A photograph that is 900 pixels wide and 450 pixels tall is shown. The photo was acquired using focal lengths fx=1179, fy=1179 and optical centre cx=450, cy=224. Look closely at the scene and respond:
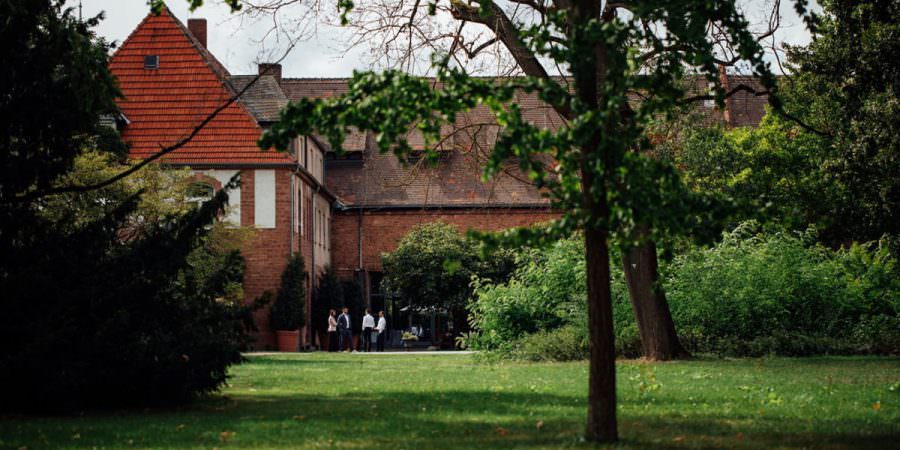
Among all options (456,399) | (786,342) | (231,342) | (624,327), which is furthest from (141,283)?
(786,342)

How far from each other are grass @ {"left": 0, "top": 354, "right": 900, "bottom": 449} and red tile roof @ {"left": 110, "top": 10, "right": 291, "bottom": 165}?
2680 centimetres

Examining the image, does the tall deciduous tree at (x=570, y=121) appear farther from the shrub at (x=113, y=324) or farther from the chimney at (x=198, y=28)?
the chimney at (x=198, y=28)

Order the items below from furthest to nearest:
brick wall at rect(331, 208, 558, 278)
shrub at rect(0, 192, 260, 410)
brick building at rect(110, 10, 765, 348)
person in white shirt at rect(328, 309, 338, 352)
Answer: brick wall at rect(331, 208, 558, 278) → brick building at rect(110, 10, 765, 348) → person in white shirt at rect(328, 309, 338, 352) → shrub at rect(0, 192, 260, 410)

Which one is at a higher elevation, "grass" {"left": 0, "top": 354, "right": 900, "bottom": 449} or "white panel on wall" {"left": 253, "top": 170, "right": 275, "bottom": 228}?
"white panel on wall" {"left": 253, "top": 170, "right": 275, "bottom": 228}

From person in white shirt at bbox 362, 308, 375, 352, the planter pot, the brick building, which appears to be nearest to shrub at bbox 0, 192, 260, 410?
the brick building

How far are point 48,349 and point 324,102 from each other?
554cm

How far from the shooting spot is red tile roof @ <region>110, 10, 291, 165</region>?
Answer: 44.3 meters

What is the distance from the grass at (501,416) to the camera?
9.68 meters

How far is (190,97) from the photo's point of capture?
1777 inches

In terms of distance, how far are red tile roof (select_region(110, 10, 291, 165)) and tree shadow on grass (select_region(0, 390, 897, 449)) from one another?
31.4 metres

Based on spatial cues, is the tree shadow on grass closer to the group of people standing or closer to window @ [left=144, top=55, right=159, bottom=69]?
the group of people standing

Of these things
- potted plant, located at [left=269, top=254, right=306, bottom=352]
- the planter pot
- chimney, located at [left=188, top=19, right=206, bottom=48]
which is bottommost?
the planter pot

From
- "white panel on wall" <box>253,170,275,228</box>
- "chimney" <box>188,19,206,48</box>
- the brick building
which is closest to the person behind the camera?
the brick building

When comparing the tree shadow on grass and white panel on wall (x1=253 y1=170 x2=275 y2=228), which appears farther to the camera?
white panel on wall (x1=253 y1=170 x2=275 y2=228)
